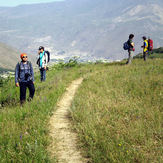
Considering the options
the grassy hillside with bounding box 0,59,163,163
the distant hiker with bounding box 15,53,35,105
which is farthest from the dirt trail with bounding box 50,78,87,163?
the distant hiker with bounding box 15,53,35,105

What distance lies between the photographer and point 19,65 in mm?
6703

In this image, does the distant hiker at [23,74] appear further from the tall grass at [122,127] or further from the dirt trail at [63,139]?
the tall grass at [122,127]

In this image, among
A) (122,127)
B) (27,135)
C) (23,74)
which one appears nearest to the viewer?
(27,135)

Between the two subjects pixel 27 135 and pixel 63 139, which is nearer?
pixel 27 135

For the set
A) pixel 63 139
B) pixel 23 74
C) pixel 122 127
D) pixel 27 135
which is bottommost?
pixel 63 139

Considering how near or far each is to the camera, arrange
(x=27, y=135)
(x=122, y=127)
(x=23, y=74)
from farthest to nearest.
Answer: (x=23, y=74), (x=122, y=127), (x=27, y=135)

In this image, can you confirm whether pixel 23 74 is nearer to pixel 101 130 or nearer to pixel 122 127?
pixel 101 130

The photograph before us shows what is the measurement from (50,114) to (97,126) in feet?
6.00

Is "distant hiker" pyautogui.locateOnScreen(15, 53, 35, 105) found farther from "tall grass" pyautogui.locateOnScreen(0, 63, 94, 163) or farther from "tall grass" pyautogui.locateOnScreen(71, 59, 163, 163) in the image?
"tall grass" pyautogui.locateOnScreen(71, 59, 163, 163)

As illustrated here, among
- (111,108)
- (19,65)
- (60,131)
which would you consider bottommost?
(60,131)

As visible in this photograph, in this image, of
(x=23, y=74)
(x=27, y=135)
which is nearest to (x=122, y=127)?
(x=27, y=135)

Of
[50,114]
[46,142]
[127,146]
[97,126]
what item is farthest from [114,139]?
[50,114]

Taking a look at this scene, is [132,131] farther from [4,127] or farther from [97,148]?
[4,127]

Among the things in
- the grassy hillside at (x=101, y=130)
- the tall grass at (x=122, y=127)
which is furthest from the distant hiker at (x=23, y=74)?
the tall grass at (x=122, y=127)
